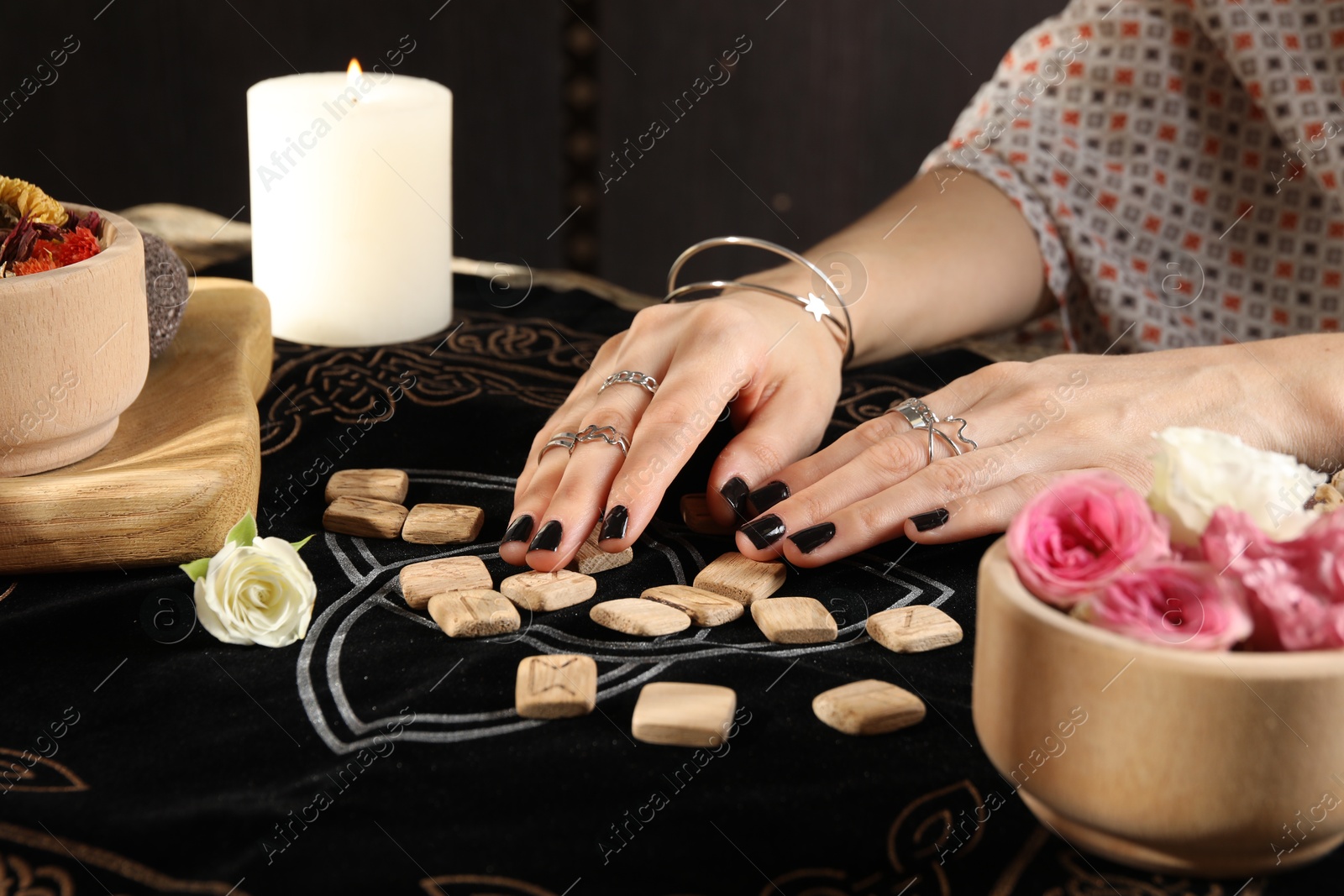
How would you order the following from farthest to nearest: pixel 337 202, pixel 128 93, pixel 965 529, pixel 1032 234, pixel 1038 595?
pixel 128 93 < pixel 1032 234 < pixel 337 202 < pixel 965 529 < pixel 1038 595

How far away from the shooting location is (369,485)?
68cm

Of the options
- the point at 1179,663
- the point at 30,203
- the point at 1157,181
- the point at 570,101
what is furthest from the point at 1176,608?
the point at 570,101

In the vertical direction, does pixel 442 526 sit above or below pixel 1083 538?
below

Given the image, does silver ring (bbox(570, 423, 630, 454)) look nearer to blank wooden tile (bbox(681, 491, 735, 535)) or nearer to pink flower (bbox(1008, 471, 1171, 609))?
blank wooden tile (bbox(681, 491, 735, 535))

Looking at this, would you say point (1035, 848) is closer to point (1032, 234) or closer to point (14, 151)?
point (1032, 234)

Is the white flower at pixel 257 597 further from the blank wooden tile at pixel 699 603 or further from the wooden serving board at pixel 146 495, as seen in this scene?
the blank wooden tile at pixel 699 603

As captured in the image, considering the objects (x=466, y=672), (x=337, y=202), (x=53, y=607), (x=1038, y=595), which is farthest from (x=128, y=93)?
(x=1038, y=595)

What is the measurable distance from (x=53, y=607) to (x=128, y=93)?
1.63m

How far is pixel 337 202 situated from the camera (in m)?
0.87

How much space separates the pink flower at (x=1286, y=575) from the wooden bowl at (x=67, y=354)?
512 millimetres

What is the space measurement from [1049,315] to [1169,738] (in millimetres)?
855

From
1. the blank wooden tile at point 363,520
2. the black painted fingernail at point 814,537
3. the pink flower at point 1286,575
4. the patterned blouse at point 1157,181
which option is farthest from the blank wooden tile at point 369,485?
the patterned blouse at point 1157,181

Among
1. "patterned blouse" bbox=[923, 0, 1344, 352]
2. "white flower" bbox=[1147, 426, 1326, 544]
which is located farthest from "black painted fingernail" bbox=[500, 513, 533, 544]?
"patterned blouse" bbox=[923, 0, 1344, 352]

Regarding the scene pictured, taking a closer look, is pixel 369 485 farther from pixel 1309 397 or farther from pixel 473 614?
pixel 1309 397
